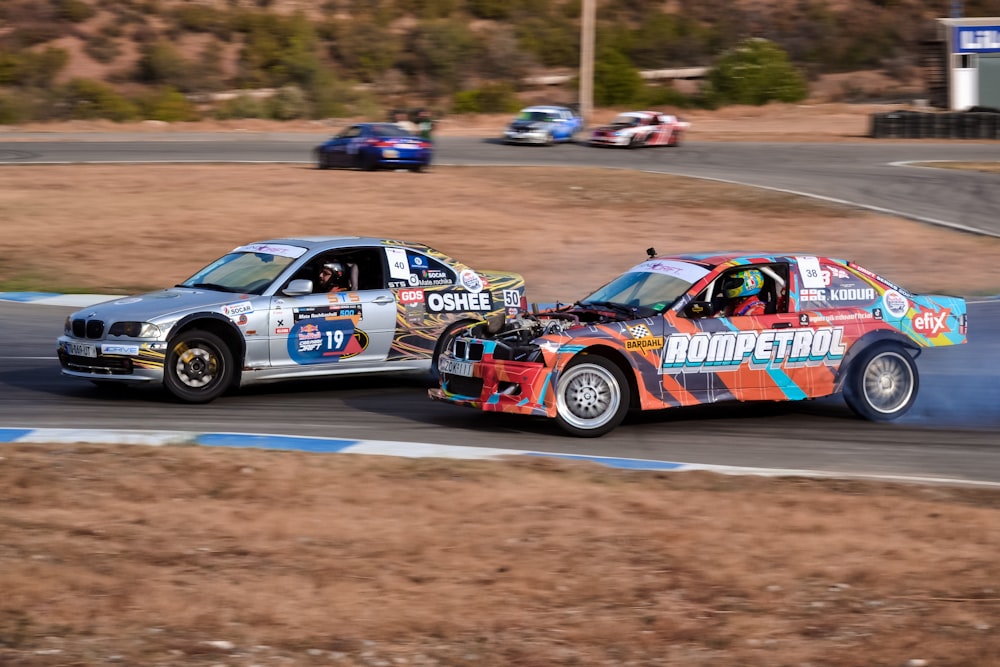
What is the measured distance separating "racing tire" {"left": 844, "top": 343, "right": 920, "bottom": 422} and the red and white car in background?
2777cm

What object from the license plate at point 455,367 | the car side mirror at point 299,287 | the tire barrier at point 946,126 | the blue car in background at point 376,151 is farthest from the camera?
the tire barrier at point 946,126

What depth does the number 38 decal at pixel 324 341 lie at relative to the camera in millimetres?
11094

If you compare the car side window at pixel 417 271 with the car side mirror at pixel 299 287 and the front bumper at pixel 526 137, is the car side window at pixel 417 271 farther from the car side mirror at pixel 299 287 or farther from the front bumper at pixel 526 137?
the front bumper at pixel 526 137

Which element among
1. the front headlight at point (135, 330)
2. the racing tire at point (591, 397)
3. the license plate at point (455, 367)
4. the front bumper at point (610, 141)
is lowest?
the racing tire at point (591, 397)

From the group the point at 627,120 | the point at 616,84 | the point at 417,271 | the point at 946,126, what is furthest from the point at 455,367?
the point at 616,84

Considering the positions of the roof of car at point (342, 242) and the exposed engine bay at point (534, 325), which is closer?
the exposed engine bay at point (534, 325)

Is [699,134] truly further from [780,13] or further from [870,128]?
[780,13]

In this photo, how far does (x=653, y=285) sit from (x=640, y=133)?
2823cm

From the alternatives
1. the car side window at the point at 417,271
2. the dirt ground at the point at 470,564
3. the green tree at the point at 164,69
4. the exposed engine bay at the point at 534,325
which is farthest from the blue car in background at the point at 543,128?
the dirt ground at the point at 470,564

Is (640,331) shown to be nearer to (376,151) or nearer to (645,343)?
(645,343)

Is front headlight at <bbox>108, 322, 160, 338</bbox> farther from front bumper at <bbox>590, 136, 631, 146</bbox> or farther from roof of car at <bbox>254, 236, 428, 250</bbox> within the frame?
front bumper at <bbox>590, 136, 631, 146</bbox>

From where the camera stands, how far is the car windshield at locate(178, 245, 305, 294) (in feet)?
37.0

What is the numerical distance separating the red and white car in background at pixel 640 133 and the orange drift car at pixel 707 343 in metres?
27.4

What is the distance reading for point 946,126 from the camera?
39.9 m
